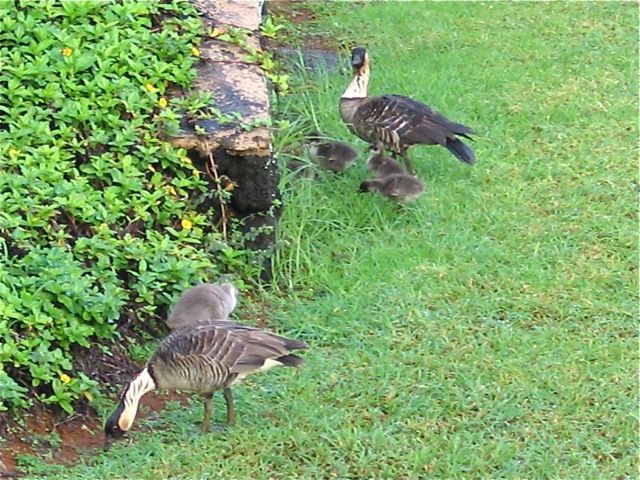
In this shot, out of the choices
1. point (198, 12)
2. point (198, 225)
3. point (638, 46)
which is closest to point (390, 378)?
point (198, 225)

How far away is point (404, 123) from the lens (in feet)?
23.4

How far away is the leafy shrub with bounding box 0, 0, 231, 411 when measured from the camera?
17.0 feet

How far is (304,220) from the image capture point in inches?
262

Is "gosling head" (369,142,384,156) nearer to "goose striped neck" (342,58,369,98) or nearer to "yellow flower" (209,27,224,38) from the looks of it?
"goose striped neck" (342,58,369,98)

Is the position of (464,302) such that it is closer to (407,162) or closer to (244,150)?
(244,150)

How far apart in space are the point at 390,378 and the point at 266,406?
0.60m

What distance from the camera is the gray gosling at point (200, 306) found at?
543 cm

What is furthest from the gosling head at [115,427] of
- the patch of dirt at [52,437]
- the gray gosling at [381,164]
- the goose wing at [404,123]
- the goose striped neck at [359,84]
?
the goose striped neck at [359,84]

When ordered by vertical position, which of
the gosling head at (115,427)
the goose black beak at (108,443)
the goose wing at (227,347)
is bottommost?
the goose black beak at (108,443)

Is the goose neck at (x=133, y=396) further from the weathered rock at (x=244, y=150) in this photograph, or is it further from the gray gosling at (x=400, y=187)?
the gray gosling at (x=400, y=187)

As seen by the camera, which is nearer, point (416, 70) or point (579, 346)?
point (579, 346)

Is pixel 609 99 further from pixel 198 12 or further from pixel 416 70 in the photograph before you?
pixel 198 12

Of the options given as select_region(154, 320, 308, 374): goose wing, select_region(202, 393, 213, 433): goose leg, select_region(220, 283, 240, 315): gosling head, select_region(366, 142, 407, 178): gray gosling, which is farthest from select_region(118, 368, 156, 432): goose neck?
select_region(366, 142, 407, 178): gray gosling

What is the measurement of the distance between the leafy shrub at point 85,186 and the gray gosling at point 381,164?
1.24 m
